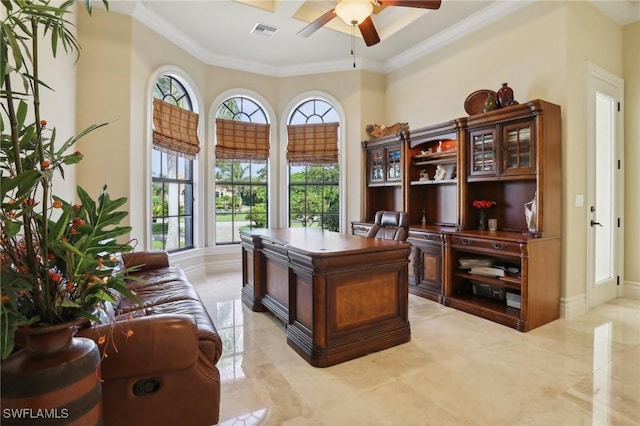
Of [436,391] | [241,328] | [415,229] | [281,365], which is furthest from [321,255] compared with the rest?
[415,229]

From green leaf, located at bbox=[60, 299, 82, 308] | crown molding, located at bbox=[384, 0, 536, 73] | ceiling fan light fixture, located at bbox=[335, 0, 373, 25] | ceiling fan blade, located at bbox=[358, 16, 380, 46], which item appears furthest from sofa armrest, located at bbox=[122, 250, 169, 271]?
crown molding, located at bbox=[384, 0, 536, 73]

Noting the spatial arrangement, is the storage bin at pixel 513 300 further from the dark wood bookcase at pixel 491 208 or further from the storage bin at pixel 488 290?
the storage bin at pixel 488 290

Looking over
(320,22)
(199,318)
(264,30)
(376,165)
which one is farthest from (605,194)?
(264,30)

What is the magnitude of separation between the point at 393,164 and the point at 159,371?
4170 mm

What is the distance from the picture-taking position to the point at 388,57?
543 cm

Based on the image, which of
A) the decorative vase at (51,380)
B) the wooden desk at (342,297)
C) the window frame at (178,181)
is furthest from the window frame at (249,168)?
the decorative vase at (51,380)

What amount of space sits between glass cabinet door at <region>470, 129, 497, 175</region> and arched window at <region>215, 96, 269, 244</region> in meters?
3.27

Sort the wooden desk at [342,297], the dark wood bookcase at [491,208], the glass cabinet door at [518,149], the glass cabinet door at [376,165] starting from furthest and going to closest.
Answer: the glass cabinet door at [376,165], the glass cabinet door at [518,149], the dark wood bookcase at [491,208], the wooden desk at [342,297]

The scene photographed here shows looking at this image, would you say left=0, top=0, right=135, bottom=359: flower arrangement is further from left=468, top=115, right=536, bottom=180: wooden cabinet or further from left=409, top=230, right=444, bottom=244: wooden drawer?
left=468, top=115, right=536, bottom=180: wooden cabinet

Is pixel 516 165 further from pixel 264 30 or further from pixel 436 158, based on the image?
pixel 264 30

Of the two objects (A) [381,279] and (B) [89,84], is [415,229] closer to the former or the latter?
(A) [381,279]

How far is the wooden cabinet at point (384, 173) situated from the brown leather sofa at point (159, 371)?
12.3ft

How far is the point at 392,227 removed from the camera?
139 inches

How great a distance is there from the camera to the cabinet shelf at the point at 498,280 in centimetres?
331
